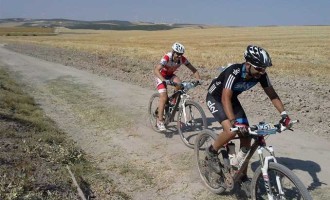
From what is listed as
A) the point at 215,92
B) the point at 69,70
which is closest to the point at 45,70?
the point at 69,70

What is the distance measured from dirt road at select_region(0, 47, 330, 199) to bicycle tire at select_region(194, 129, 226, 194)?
149 mm

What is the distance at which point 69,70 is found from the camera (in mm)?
23172

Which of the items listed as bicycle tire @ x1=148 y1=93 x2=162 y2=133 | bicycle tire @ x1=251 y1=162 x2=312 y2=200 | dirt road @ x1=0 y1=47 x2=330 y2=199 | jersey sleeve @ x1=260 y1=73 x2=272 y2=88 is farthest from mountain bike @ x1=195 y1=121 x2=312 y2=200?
bicycle tire @ x1=148 y1=93 x2=162 y2=133

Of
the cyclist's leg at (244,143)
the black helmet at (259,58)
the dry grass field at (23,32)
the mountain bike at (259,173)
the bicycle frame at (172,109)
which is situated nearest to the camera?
the mountain bike at (259,173)

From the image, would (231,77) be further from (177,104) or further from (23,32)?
(23,32)

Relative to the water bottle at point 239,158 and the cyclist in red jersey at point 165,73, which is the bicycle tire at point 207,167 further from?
the cyclist in red jersey at point 165,73

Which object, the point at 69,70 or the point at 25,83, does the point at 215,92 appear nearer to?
the point at 25,83

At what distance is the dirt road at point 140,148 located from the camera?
21.9 ft

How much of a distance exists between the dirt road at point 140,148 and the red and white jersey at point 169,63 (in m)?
1.50

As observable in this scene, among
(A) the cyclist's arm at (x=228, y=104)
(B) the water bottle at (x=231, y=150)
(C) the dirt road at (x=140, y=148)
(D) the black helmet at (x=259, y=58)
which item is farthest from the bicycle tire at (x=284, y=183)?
(D) the black helmet at (x=259, y=58)

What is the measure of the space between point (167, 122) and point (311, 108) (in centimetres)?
485

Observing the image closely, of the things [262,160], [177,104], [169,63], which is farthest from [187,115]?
[262,160]

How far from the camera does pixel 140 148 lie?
8.66 metres

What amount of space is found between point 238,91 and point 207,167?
142 centimetres
